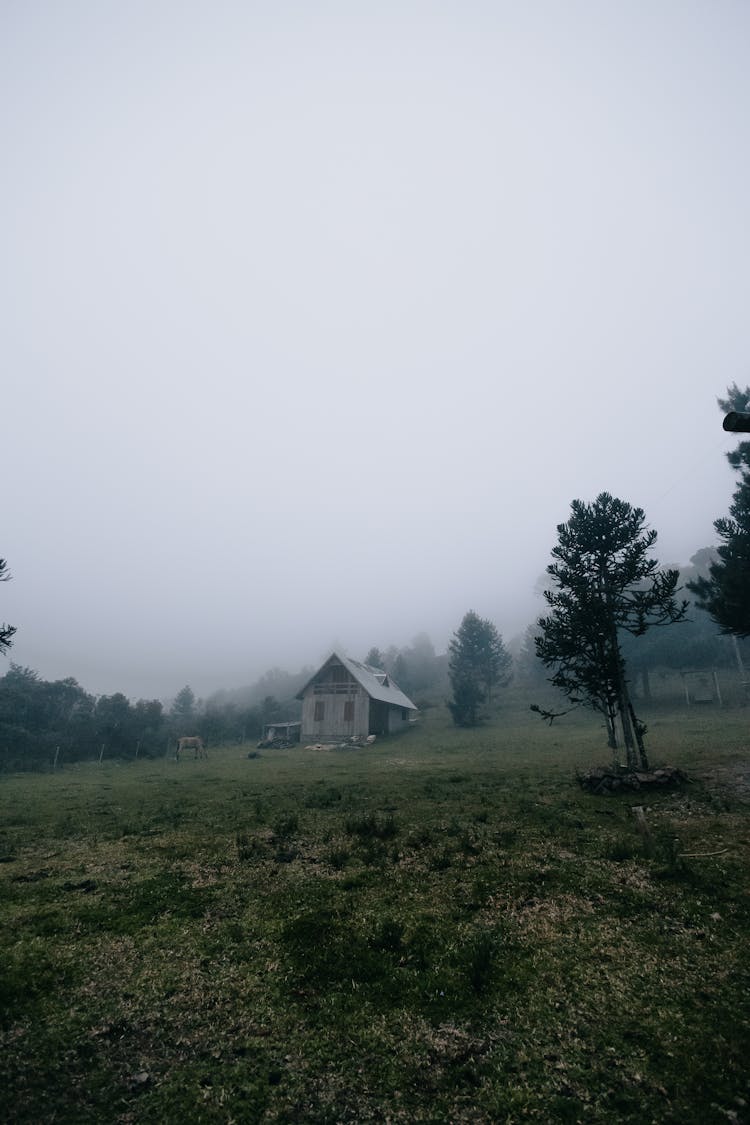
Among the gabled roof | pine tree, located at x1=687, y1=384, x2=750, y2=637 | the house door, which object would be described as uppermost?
pine tree, located at x1=687, y1=384, x2=750, y2=637

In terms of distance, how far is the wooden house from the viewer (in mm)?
47469

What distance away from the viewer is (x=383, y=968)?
283 inches

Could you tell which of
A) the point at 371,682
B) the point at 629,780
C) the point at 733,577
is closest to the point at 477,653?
the point at 371,682

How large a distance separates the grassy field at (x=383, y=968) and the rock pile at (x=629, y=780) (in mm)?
1786

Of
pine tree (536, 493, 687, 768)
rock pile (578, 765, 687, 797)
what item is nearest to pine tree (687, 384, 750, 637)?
pine tree (536, 493, 687, 768)

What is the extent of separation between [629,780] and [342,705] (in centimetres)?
3451

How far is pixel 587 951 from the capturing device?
290 inches

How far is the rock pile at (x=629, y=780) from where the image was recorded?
54.5 feet

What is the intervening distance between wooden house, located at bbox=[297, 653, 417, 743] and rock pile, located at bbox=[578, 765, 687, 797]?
31.4 meters

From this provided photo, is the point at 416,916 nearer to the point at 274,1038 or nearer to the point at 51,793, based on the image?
the point at 274,1038

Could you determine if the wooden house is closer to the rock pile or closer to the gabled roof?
the gabled roof

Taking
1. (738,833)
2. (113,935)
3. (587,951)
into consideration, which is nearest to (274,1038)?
(113,935)

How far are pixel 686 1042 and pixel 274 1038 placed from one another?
4.91 metres

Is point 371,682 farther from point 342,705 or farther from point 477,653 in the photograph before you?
point 477,653
